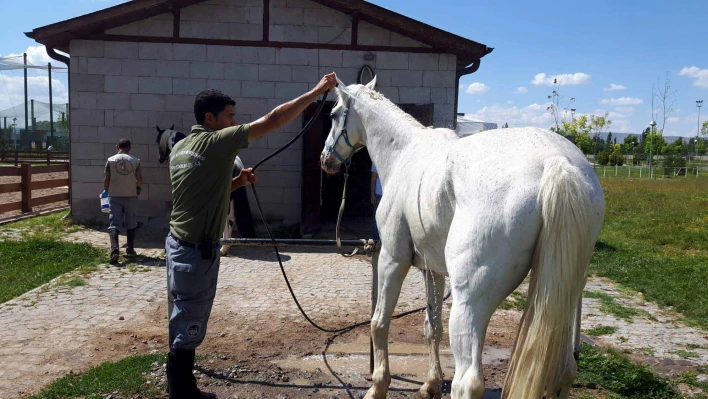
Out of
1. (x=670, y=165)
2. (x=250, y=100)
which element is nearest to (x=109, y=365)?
(x=250, y=100)

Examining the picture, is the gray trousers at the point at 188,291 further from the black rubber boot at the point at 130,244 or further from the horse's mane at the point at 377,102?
the black rubber boot at the point at 130,244

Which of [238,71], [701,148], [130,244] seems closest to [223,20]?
Result: [238,71]

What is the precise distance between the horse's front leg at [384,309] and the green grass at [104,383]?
5.02 feet

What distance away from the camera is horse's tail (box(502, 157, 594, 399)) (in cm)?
212

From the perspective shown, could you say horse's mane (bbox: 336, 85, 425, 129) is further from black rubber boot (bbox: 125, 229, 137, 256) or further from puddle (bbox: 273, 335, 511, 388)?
black rubber boot (bbox: 125, 229, 137, 256)

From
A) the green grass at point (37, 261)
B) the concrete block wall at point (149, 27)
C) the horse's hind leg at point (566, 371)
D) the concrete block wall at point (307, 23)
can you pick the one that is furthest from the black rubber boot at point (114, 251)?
the horse's hind leg at point (566, 371)

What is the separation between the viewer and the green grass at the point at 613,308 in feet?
19.3

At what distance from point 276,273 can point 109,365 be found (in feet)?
11.9

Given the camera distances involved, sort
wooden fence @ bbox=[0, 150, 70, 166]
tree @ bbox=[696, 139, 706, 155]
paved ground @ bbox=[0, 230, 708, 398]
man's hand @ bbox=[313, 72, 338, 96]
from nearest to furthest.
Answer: man's hand @ bbox=[313, 72, 338, 96], paved ground @ bbox=[0, 230, 708, 398], wooden fence @ bbox=[0, 150, 70, 166], tree @ bbox=[696, 139, 706, 155]

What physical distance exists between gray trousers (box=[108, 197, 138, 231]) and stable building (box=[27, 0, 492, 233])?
1.94 metres

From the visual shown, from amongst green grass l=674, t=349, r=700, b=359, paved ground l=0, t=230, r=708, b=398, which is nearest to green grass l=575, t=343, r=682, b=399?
paved ground l=0, t=230, r=708, b=398

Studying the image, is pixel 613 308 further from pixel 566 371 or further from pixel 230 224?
pixel 230 224

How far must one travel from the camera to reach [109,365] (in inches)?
161

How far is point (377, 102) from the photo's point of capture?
12.7ft
